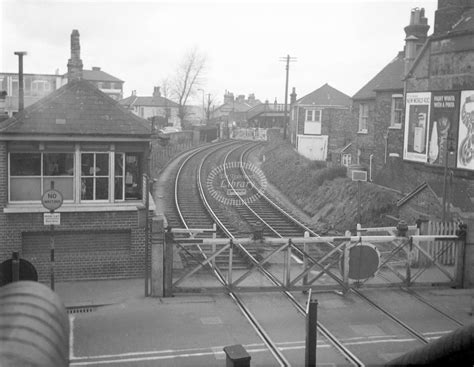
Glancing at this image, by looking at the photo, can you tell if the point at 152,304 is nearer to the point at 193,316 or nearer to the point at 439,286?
the point at 193,316

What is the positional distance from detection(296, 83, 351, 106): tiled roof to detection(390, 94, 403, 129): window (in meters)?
17.8

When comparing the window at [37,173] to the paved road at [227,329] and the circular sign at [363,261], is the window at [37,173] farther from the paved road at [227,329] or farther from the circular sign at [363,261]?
the circular sign at [363,261]

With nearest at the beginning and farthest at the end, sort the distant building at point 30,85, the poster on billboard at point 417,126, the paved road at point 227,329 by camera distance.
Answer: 1. the paved road at point 227,329
2. the poster on billboard at point 417,126
3. the distant building at point 30,85

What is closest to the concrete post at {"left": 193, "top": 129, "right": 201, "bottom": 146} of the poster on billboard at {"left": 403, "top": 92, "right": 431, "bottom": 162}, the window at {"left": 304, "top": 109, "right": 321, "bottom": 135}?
the window at {"left": 304, "top": 109, "right": 321, "bottom": 135}

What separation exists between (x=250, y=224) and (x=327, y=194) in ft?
21.6

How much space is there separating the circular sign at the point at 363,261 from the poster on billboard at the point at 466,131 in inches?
309

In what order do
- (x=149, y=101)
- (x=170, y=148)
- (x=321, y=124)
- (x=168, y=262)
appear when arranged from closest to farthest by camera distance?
(x=168, y=262), (x=321, y=124), (x=170, y=148), (x=149, y=101)

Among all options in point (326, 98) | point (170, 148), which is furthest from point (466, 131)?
point (170, 148)

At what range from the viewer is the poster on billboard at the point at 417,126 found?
2116cm

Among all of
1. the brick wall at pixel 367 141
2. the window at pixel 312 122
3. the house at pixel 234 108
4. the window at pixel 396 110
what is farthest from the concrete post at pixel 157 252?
the house at pixel 234 108

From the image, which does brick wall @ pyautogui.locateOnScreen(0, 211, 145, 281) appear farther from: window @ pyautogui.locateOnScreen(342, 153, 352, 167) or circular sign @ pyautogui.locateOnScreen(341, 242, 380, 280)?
window @ pyautogui.locateOnScreen(342, 153, 352, 167)

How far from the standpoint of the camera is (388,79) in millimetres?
27828

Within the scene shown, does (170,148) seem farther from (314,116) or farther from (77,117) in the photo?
(77,117)

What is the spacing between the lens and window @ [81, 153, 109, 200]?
43.8ft
